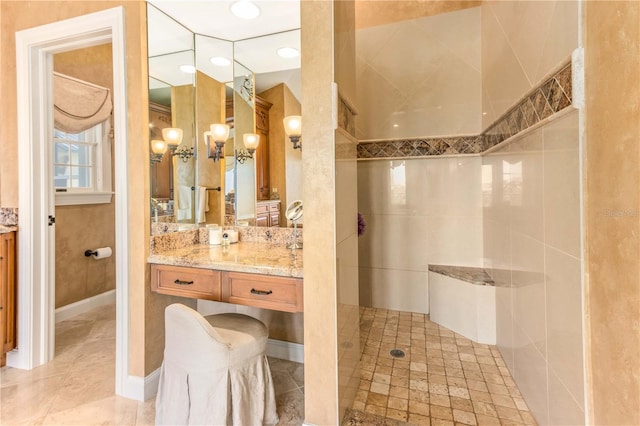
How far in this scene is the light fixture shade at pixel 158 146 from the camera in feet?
6.18

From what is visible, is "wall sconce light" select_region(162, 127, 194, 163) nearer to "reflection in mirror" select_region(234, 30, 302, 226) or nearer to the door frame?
"reflection in mirror" select_region(234, 30, 302, 226)

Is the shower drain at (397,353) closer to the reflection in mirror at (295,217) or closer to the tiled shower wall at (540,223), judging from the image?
the tiled shower wall at (540,223)

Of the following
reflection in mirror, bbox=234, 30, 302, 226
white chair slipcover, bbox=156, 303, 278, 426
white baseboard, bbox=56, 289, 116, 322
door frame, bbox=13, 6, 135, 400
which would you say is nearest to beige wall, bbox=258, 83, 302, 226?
reflection in mirror, bbox=234, 30, 302, 226

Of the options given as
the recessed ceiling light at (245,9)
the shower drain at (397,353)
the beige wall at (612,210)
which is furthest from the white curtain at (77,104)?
the beige wall at (612,210)

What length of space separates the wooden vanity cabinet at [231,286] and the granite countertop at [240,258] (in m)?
0.03

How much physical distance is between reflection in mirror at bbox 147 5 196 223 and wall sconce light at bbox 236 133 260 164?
0.39 metres

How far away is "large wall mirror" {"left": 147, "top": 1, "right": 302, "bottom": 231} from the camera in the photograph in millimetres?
1950

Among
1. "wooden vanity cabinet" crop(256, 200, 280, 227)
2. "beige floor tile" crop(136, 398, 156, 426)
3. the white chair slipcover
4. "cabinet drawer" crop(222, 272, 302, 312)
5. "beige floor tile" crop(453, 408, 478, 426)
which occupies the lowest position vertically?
"beige floor tile" crop(136, 398, 156, 426)

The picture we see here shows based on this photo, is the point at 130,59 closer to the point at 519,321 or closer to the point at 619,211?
the point at 619,211

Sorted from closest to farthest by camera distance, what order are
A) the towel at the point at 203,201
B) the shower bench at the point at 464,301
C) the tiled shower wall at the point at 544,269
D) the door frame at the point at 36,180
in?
the tiled shower wall at the point at 544,269
the door frame at the point at 36,180
the towel at the point at 203,201
the shower bench at the point at 464,301

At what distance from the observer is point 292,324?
217 cm

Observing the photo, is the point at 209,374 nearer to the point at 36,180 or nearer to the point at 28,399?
the point at 28,399

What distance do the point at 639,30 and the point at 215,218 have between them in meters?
2.20

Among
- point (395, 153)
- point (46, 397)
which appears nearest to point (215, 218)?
point (46, 397)
